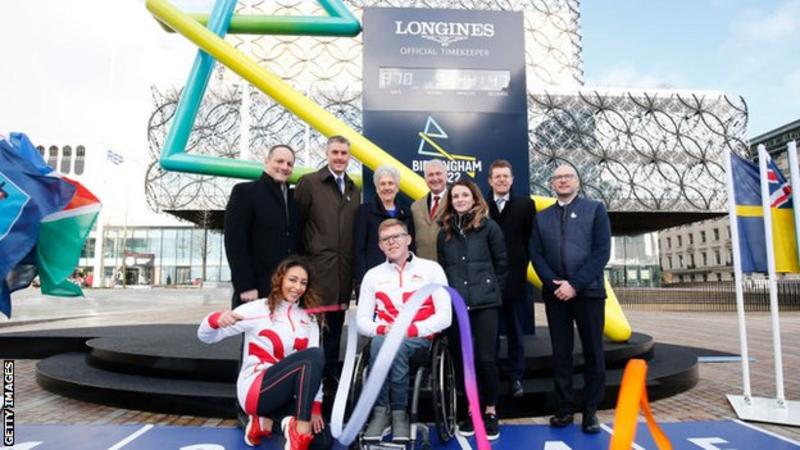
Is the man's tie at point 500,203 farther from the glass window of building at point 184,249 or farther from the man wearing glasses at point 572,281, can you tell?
the glass window of building at point 184,249

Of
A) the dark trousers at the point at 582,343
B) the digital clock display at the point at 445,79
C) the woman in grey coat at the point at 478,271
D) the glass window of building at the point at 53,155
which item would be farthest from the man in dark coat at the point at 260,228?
the glass window of building at the point at 53,155

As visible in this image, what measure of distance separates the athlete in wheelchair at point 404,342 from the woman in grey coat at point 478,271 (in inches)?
8.2

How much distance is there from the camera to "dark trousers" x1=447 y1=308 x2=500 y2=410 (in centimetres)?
360

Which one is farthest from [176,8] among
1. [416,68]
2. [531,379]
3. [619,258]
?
[619,258]

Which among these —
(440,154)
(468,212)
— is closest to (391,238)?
(468,212)

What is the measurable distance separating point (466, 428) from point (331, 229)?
1777mm

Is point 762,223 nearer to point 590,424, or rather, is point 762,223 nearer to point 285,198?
point 590,424

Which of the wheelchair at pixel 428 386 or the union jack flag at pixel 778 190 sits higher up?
the union jack flag at pixel 778 190

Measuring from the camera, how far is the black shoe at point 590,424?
12.2 feet

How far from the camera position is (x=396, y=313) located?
339cm

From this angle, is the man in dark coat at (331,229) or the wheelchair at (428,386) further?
the man in dark coat at (331,229)

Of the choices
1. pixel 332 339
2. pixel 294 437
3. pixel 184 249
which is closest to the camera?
pixel 294 437

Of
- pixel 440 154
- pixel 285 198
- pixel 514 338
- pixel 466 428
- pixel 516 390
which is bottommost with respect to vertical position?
pixel 466 428

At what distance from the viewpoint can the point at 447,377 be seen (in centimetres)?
348
